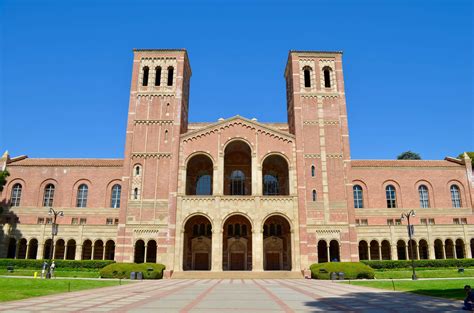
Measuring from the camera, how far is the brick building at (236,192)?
40438mm

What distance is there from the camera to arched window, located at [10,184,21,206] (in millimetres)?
48156

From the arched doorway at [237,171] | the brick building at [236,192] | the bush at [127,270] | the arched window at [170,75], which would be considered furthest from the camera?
the arched doorway at [237,171]

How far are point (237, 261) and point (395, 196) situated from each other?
2285 cm

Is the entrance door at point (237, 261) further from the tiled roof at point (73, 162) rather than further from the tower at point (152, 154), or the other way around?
the tiled roof at point (73, 162)

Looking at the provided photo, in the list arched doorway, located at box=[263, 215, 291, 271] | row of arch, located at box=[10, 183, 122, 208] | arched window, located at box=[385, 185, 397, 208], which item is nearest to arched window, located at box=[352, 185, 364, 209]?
arched window, located at box=[385, 185, 397, 208]

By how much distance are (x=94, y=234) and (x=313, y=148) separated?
90.4 feet

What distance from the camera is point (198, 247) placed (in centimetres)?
4491

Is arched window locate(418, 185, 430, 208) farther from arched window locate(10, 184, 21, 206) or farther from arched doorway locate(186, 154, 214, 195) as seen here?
arched window locate(10, 184, 21, 206)

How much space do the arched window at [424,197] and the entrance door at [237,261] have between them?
25152mm

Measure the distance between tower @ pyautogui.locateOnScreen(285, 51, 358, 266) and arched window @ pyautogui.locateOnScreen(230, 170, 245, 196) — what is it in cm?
860

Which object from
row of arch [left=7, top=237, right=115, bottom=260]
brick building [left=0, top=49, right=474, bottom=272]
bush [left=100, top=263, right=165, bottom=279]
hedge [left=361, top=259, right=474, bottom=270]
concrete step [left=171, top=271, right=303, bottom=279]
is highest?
brick building [left=0, top=49, right=474, bottom=272]

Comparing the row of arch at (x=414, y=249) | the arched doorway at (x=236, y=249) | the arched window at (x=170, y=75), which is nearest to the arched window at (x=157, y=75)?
the arched window at (x=170, y=75)

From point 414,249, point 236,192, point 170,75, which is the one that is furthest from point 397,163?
point 170,75

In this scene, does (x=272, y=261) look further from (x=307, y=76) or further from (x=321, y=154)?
(x=307, y=76)
